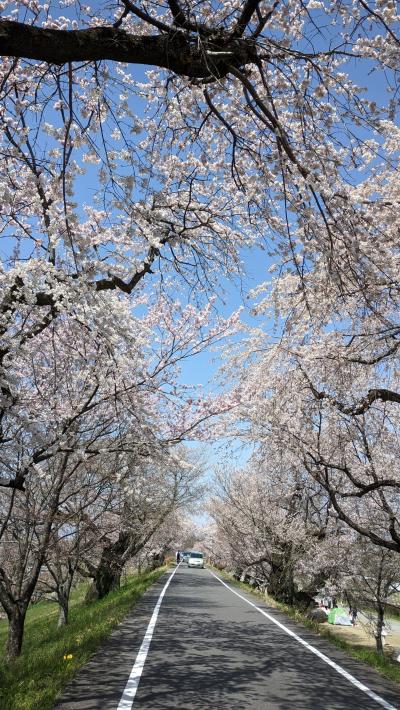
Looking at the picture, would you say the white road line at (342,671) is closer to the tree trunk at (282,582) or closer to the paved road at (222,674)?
the paved road at (222,674)

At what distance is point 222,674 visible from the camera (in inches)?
274

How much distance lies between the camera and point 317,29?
12.6 feet

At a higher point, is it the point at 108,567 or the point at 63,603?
the point at 108,567

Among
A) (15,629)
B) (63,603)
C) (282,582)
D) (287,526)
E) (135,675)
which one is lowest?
(63,603)

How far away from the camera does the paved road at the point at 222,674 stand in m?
5.51

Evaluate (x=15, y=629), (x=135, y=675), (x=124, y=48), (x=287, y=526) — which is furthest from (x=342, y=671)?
(x=287, y=526)

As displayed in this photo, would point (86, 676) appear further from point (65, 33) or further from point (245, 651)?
point (65, 33)

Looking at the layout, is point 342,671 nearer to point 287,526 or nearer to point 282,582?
point 287,526

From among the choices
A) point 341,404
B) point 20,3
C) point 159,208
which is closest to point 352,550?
point 341,404

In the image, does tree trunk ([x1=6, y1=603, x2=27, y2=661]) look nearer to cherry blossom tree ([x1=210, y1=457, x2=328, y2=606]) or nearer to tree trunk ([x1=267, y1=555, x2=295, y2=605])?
cherry blossom tree ([x1=210, y1=457, x2=328, y2=606])

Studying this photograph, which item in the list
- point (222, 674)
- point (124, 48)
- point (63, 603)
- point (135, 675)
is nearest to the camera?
point (124, 48)

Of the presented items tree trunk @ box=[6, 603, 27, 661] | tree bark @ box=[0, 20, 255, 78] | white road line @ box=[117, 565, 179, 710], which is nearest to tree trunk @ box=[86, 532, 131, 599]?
tree trunk @ box=[6, 603, 27, 661]

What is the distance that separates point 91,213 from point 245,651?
720 cm

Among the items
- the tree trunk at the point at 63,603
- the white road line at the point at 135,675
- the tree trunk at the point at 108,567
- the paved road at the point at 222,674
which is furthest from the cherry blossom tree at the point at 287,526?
the white road line at the point at 135,675
